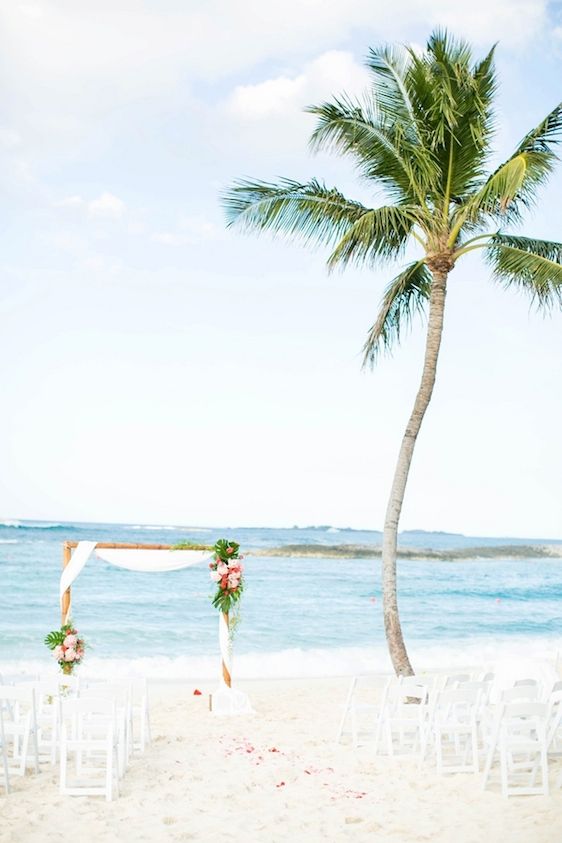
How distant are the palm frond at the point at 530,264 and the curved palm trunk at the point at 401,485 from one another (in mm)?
868

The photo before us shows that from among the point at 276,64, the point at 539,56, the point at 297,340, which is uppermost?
the point at 276,64

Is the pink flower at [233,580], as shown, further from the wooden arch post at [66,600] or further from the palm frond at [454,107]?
the palm frond at [454,107]

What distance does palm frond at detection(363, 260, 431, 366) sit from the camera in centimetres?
1176

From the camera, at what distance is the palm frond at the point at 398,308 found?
1176cm

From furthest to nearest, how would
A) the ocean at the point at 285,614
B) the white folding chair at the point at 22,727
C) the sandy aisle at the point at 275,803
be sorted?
the ocean at the point at 285,614 < the white folding chair at the point at 22,727 < the sandy aisle at the point at 275,803

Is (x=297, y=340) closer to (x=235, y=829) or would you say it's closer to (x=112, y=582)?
(x=112, y=582)

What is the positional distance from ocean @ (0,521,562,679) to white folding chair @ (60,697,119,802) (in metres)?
5.11

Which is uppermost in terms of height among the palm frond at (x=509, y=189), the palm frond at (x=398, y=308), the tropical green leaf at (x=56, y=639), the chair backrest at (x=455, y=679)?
the palm frond at (x=509, y=189)

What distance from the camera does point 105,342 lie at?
115 feet

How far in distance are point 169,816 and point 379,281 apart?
26228 mm

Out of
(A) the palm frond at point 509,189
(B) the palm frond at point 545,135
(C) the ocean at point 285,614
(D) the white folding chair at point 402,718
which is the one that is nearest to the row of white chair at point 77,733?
(D) the white folding chair at point 402,718

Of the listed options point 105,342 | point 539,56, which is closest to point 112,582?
point 105,342

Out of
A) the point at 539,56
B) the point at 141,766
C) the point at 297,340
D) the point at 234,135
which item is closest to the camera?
the point at 141,766

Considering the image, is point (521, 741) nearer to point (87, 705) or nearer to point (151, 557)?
point (87, 705)
